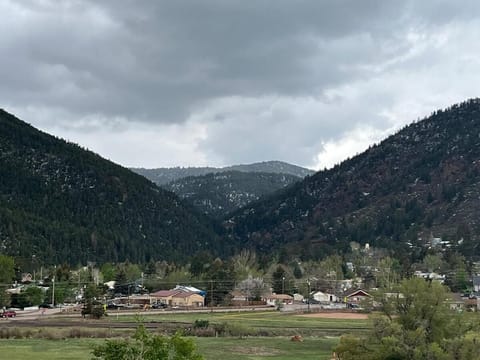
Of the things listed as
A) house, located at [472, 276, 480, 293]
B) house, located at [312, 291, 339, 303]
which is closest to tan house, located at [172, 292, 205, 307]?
house, located at [312, 291, 339, 303]

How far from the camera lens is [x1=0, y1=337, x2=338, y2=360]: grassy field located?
57688mm

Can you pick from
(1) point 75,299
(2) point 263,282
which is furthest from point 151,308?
(2) point 263,282

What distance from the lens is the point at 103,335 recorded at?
71.1 m

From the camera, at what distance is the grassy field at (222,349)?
5769 cm

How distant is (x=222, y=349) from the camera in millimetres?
64125

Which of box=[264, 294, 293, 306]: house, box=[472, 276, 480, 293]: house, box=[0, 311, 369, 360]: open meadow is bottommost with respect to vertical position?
box=[0, 311, 369, 360]: open meadow

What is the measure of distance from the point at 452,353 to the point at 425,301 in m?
5.61

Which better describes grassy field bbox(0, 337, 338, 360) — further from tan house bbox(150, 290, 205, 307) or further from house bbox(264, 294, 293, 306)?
house bbox(264, 294, 293, 306)

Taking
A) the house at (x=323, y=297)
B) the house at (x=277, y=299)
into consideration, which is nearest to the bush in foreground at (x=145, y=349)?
the house at (x=277, y=299)

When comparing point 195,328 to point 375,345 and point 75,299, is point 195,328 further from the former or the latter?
point 75,299

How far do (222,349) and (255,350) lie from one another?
304cm

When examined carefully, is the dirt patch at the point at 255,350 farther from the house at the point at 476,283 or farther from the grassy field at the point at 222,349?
the house at the point at 476,283

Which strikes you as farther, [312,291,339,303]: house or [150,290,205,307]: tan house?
[312,291,339,303]: house

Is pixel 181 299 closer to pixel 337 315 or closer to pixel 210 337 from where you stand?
pixel 337 315
